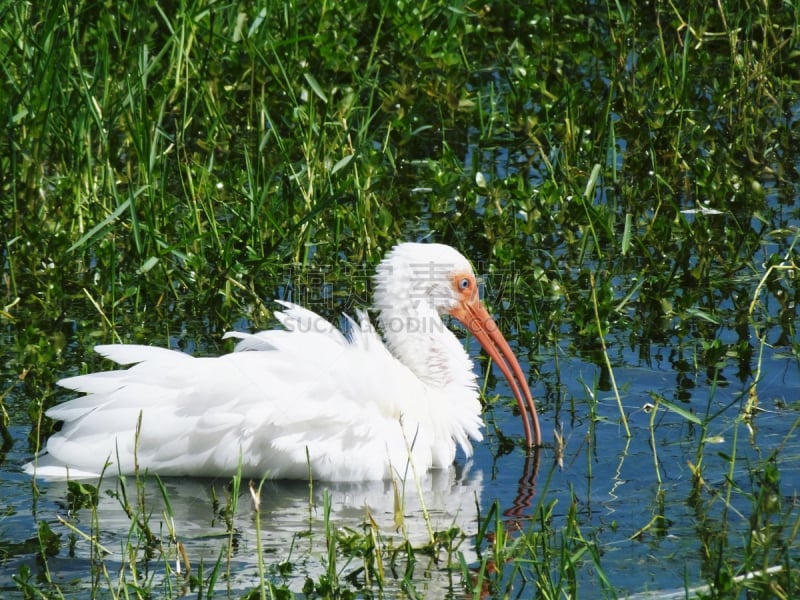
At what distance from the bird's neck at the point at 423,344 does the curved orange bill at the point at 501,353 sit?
142mm

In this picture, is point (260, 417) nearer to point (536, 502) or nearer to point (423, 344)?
point (423, 344)

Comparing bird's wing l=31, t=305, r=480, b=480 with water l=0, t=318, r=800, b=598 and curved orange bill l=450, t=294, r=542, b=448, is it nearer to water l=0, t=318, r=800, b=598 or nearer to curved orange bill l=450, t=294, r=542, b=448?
water l=0, t=318, r=800, b=598

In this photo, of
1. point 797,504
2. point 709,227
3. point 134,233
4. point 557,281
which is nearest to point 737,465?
point 797,504

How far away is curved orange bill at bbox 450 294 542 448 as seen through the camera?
673cm

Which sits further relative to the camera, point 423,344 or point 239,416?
point 423,344

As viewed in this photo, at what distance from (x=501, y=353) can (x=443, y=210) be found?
1.85m

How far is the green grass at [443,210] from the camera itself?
19.0ft

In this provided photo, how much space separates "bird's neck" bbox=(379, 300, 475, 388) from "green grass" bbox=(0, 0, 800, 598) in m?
0.32

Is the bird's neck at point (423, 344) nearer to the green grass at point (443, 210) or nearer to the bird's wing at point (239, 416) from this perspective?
the green grass at point (443, 210)

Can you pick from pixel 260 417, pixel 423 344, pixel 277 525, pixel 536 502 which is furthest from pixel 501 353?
pixel 277 525

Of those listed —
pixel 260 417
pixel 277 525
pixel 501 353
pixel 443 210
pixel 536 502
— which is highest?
pixel 443 210

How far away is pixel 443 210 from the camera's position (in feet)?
29.5

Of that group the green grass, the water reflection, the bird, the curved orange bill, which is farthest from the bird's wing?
the curved orange bill

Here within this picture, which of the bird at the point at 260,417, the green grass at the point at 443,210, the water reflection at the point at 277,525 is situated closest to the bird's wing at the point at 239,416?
the bird at the point at 260,417
